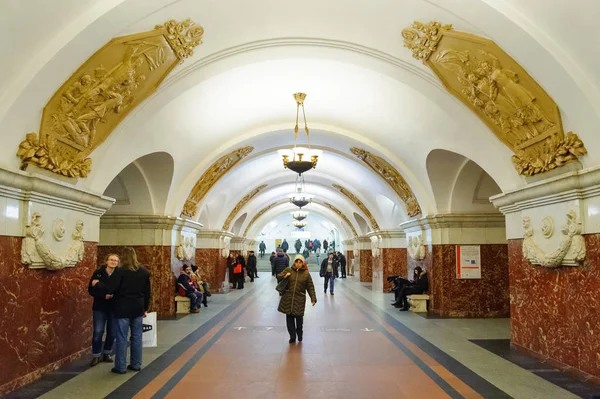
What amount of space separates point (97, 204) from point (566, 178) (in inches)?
239

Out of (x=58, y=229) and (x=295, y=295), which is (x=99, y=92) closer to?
(x=58, y=229)

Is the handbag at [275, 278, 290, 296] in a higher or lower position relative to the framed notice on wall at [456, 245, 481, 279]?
lower

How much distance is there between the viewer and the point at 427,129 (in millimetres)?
8406

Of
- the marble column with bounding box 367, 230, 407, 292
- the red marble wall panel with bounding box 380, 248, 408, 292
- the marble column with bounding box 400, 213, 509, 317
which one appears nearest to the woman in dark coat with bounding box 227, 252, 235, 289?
the marble column with bounding box 367, 230, 407, 292

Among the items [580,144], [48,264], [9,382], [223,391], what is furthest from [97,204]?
[580,144]

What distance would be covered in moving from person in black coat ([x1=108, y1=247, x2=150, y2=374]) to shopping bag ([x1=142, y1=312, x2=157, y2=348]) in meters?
0.90

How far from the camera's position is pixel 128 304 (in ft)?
17.8

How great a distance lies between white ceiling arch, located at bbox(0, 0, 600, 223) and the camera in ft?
15.5

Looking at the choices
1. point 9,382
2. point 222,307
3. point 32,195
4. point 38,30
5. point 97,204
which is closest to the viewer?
point 38,30

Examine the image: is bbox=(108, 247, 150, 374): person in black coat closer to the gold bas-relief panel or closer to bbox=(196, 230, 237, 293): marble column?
the gold bas-relief panel

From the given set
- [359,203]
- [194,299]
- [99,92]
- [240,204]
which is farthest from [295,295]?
[359,203]

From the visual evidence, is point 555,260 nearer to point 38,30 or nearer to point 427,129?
point 427,129

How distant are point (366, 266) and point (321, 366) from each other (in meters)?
17.1

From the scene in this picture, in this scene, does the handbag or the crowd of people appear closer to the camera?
the crowd of people
